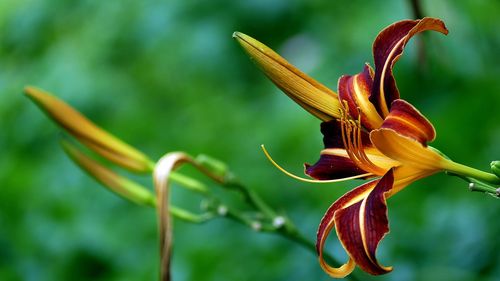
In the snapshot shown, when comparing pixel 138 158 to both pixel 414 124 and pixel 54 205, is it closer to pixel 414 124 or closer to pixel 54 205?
pixel 54 205

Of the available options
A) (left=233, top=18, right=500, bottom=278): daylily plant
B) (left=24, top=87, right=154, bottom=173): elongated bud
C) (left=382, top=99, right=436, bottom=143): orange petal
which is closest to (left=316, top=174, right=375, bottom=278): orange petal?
(left=233, top=18, right=500, bottom=278): daylily plant

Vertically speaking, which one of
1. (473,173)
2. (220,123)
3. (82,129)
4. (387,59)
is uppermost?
(387,59)

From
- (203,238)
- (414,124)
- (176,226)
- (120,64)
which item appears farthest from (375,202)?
(120,64)

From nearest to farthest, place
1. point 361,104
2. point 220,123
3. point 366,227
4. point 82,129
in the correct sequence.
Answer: point 366,227 < point 361,104 < point 82,129 < point 220,123

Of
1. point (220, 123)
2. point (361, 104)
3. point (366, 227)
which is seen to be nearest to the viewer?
point (366, 227)

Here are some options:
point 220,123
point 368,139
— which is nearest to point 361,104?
point 368,139

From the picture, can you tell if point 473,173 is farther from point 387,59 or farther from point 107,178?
point 107,178
